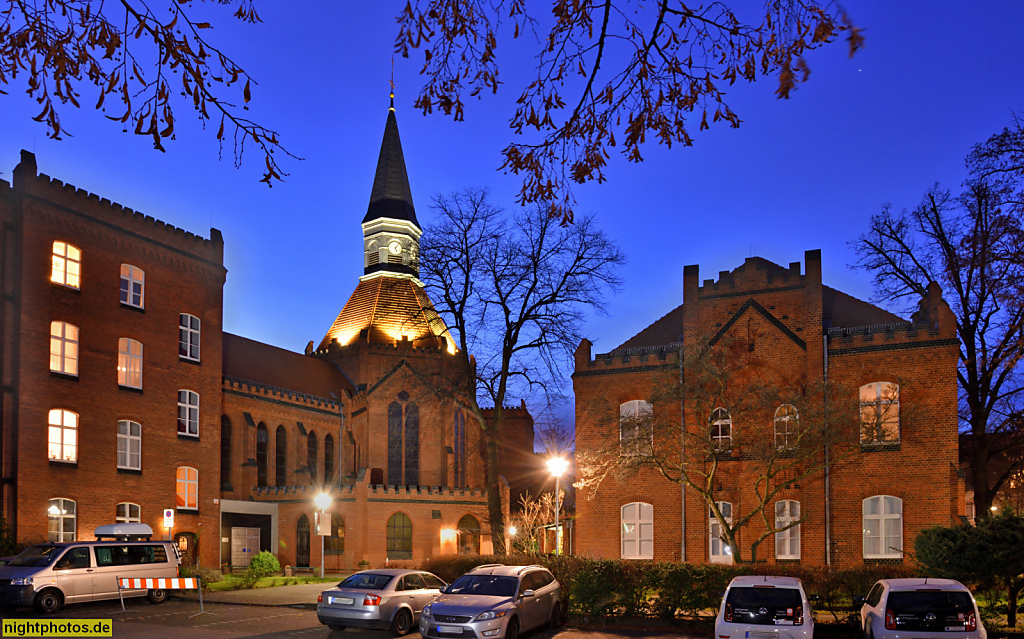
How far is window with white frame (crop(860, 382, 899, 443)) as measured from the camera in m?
29.1

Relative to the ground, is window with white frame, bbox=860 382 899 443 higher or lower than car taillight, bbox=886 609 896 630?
higher

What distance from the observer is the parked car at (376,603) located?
20.1 m

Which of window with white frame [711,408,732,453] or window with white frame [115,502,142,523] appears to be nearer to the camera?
window with white frame [711,408,732,453]

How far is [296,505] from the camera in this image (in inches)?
1955

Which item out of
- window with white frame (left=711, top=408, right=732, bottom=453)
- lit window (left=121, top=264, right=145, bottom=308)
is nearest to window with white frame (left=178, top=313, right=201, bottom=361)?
lit window (left=121, top=264, right=145, bottom=308)

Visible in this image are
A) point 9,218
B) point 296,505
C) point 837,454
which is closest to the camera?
point 837,454

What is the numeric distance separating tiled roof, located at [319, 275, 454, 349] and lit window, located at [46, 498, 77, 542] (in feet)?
96.8

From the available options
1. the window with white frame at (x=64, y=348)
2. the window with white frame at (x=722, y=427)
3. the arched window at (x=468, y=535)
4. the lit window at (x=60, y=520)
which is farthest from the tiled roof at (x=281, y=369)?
the window with white frame at (x=722, y=427)

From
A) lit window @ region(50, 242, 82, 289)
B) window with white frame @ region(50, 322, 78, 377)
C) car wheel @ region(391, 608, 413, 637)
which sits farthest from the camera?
lit window @ region(50, 242, 82, 289)

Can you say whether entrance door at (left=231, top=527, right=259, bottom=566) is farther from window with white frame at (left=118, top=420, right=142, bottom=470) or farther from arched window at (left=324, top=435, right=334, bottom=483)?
window with white frame at (left=118, top=420, right=142, bottom=470)

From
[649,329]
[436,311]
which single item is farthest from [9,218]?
[649,329]

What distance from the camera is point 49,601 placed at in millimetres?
22438

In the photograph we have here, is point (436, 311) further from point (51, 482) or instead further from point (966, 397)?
point (966, 397)

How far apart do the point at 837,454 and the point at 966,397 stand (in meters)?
7.21
